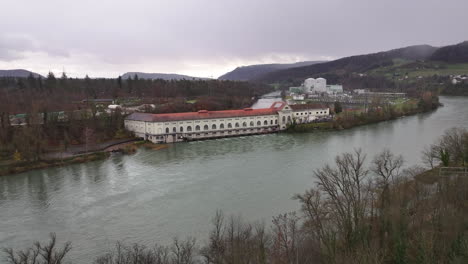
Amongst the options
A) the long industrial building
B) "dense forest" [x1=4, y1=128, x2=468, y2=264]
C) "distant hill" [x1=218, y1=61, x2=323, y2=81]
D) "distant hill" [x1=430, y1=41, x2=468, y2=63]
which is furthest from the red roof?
"distant hill" [x1=218, y1=61, x2=323, y2=81]

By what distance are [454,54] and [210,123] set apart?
5692 centimetres

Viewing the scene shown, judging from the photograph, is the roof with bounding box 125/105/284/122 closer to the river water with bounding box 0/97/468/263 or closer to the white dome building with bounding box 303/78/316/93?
the river water with bounding box 0/97/468/263

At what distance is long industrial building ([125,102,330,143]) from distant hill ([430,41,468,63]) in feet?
165

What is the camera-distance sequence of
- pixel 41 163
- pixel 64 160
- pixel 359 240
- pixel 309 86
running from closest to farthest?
pixel 359 240 → pixel 41 163 → pixel 64 160 → pixel 309 86

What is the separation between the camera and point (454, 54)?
187 ft

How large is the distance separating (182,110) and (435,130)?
13262mm

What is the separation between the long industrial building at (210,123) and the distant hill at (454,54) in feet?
165

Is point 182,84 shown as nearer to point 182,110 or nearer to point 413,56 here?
point 182,110

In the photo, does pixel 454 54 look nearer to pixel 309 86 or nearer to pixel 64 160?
pixel 309 86

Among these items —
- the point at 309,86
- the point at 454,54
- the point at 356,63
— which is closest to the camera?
the point at 309,86

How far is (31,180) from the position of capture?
361 inches

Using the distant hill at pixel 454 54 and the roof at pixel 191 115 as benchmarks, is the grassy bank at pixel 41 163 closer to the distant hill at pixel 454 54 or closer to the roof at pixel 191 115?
the roof at pixel 191 115

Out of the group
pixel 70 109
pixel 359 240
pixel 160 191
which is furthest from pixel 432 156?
pixel 70 109

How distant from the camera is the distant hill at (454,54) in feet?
183
